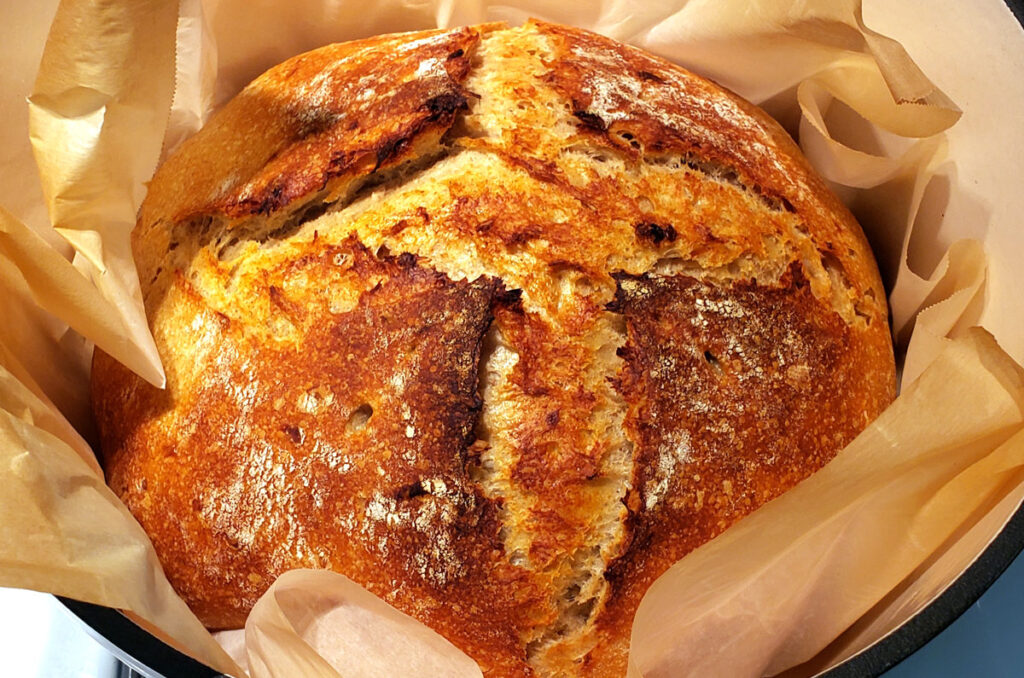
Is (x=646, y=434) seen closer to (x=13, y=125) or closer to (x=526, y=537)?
(x=526, y=537)

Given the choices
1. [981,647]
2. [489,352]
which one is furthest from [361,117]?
[981,647]

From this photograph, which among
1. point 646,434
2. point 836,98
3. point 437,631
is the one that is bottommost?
point 437,631

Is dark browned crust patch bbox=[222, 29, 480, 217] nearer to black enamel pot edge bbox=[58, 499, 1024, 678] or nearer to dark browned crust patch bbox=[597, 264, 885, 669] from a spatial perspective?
dark browned crust patch bbox=[597, 264, 885, 669]

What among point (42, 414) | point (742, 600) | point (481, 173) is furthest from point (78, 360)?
point (742, 600)

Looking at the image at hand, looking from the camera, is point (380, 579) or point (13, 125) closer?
point (380, 579)

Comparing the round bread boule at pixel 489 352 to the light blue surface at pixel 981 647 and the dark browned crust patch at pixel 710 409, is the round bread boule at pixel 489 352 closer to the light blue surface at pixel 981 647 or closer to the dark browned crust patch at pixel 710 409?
the dark browned crust patch at pixel 710 409

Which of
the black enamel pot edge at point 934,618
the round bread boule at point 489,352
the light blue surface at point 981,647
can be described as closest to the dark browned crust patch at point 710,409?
the round bread boule at point 489,352

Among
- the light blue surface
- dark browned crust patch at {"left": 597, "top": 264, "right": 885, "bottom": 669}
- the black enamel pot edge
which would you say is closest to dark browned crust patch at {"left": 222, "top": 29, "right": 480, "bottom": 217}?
dark browned crust patch at {"left": 597, "top": 264, "right": 885, "bottom": 669}
